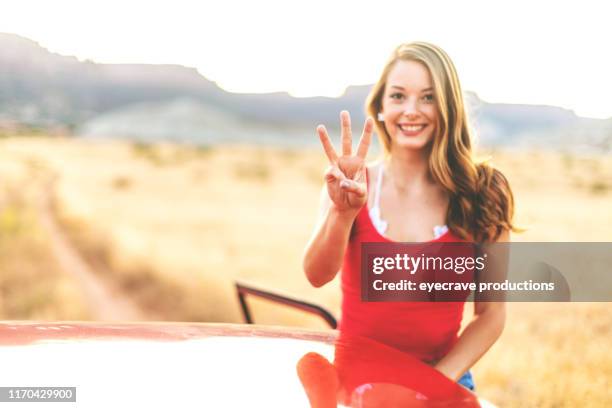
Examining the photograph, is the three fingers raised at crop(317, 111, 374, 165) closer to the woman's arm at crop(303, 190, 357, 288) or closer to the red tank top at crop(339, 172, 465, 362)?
the woman's arm at crop(303, 190, 357, 288)

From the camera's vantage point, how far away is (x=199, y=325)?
1.87 meters

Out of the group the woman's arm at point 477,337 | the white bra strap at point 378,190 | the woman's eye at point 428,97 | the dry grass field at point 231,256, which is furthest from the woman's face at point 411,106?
the dry grass field at point 231,256

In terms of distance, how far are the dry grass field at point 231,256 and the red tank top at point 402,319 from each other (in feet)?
1.96

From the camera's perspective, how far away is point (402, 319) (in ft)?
7.03

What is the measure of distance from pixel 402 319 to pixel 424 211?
0.38 metres

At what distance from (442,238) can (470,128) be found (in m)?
0.40

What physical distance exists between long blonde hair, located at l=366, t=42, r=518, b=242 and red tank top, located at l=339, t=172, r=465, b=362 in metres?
0.09

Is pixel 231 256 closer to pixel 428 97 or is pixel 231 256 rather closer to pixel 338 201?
pixel 428 97

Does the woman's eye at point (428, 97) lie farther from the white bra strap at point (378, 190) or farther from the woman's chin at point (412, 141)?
the white bra strap at point (378, 190)

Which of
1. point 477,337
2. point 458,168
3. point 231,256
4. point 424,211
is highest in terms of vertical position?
point 458,168

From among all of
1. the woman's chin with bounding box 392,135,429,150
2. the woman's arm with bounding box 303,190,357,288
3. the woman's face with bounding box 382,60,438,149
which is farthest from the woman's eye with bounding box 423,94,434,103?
the woman's arm with bounding box 303,190,357,288

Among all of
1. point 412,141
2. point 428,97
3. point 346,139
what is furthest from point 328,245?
point 428,97

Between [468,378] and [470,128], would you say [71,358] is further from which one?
[470,128]

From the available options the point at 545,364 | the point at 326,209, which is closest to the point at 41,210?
the point at 545,364
